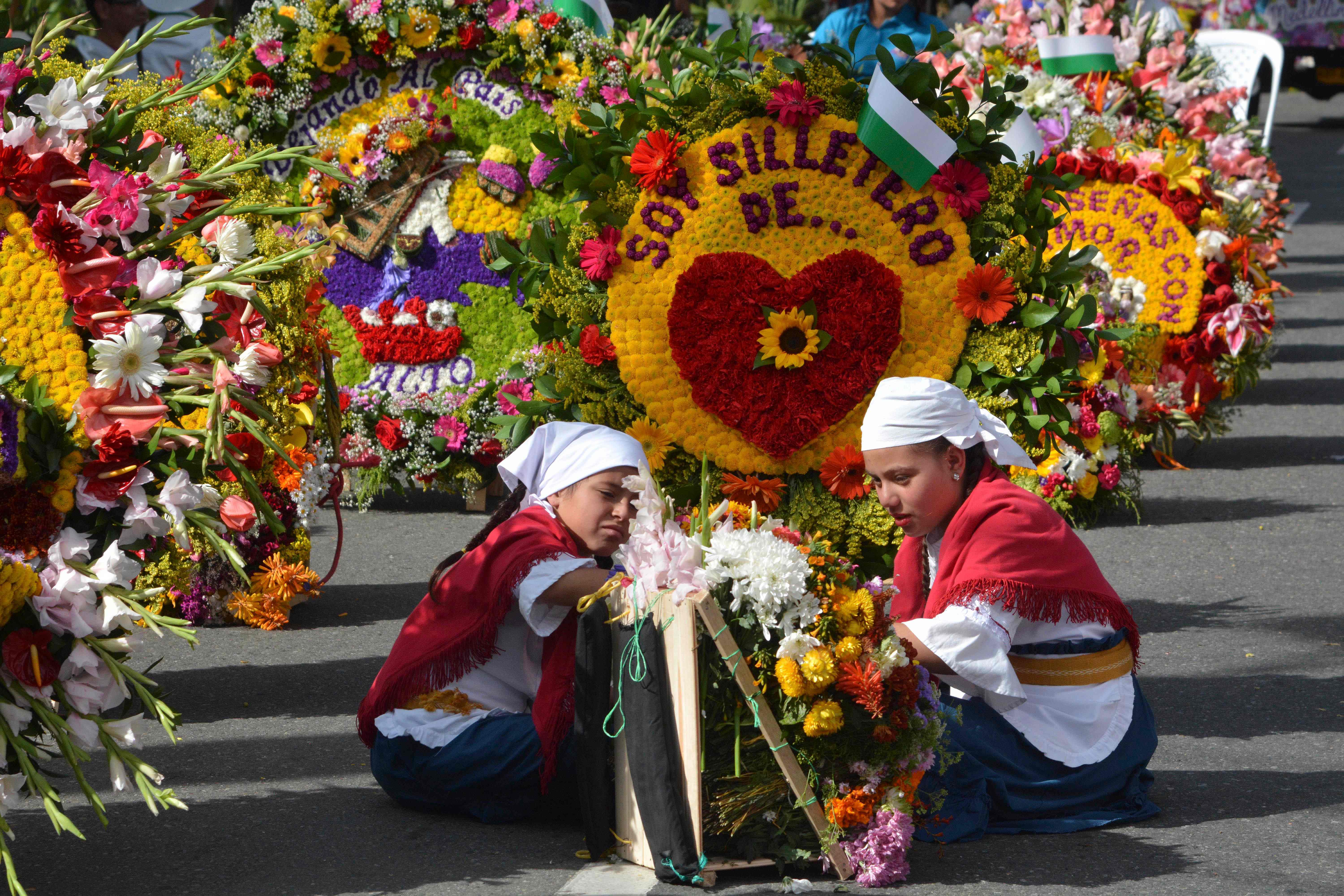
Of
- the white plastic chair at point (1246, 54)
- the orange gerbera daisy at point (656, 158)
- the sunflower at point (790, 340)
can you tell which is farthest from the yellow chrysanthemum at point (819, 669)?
the white plastic chair at point (1246, 54)

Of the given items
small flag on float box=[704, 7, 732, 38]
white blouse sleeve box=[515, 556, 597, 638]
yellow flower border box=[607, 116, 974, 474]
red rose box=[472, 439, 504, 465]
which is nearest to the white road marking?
white blouse sleeve box=[515, 556, 597, 638]

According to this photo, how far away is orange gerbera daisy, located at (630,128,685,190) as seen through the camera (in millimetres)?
4660

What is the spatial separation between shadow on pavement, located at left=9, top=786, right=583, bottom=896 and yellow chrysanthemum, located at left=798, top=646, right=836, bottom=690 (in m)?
0.69

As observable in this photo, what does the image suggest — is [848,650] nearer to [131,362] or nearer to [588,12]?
[131,362]

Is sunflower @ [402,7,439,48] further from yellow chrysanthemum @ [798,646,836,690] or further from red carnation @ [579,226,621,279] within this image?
yellow chrysanthemum @ [798,646,836,690]

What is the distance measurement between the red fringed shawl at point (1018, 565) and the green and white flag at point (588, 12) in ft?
12.4

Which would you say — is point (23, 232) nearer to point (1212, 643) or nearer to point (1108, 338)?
point (1108, 338)

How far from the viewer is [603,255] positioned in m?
4.67

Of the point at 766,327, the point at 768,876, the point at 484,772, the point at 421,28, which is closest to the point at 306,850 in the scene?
the point at 484,772

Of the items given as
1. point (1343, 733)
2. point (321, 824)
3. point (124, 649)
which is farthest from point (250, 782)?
point (1343, 733)

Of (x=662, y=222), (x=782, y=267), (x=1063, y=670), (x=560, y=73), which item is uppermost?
(x=560, y=73)

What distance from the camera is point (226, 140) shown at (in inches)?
210

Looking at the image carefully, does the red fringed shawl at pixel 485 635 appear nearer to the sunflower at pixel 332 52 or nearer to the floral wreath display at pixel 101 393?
the floral wreath display at pixel 101 393

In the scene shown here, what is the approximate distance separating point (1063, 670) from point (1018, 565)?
0.30 m
